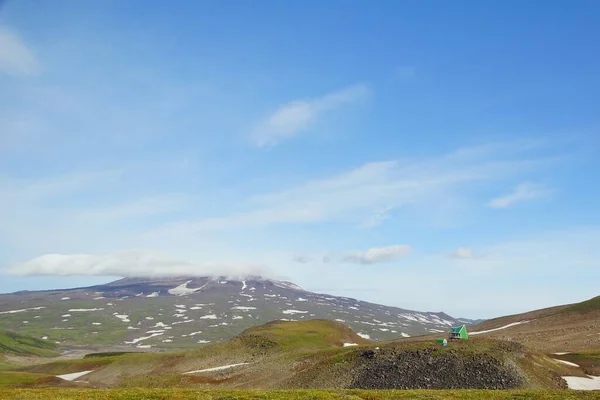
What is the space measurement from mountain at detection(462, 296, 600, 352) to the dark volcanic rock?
38327 millimetres

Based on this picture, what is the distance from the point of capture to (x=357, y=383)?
62750mm

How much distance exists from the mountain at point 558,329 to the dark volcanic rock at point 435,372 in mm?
38327

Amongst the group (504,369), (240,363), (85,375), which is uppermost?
(504,369)

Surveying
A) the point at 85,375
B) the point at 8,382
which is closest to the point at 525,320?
the point at 85,375

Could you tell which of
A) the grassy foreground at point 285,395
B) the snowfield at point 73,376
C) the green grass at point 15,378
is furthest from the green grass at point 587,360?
the green grass at point 15,378

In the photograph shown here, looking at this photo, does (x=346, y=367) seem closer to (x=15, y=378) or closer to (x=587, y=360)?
(x=587, y=360)

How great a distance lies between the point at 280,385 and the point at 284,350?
30.9 metres

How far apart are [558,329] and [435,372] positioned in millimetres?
64314

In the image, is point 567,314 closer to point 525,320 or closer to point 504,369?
point 525,320

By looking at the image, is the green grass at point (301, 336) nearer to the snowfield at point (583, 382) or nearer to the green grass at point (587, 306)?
the snowfield at point (583, 382)

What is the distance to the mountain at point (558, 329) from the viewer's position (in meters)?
91.2

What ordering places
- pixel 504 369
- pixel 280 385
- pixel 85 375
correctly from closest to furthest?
1. pixel 504 369
2. pixel 280 385
3. pixel 85 375

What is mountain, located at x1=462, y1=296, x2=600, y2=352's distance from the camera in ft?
299

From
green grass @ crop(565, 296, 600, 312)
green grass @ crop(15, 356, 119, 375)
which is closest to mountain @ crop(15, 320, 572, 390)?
green grass @ crop(15, 356, 119, 375)
